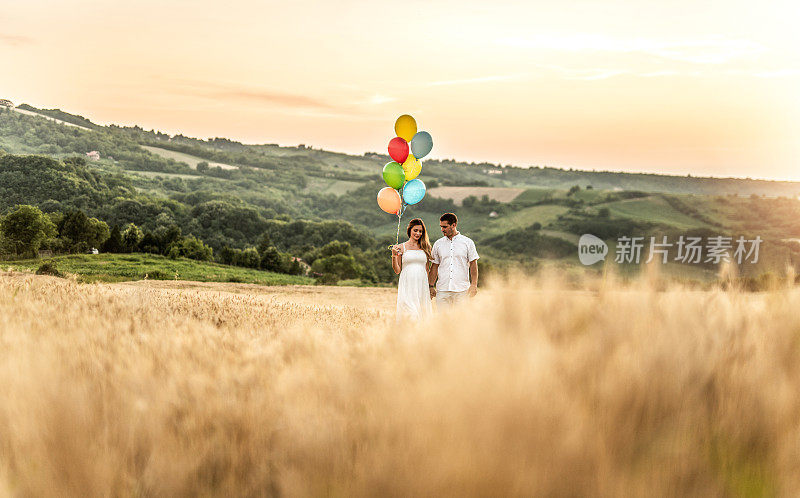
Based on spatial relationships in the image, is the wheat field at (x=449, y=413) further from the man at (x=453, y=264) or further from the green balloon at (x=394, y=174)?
the green balloon at (x=394, y=174)

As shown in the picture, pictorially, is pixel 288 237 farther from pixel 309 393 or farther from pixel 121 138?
pixel 309 393

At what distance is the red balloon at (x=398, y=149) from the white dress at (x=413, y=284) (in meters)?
5.82

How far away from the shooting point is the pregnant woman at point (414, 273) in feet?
29.2

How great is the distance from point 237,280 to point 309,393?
→ 41178mm

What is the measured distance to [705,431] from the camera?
5.84 ft

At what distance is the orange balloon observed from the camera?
14312 mm

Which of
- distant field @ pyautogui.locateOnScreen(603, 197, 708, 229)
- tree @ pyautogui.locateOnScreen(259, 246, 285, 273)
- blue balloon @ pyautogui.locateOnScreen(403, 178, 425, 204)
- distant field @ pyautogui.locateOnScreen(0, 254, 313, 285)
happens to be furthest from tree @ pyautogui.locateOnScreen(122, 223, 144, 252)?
distant field @ pyautogui.locateOnScreen(603, 197, 708, 229)

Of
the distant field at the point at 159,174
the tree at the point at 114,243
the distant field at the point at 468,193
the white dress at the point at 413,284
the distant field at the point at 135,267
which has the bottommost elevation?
the distant field at the point at 135,267

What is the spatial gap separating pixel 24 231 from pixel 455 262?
3310cm

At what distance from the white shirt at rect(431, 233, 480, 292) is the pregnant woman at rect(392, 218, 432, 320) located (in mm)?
306

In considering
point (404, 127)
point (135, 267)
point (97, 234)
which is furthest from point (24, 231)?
point (404, 127)

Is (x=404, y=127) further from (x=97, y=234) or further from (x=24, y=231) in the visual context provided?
(x=97, y=234)

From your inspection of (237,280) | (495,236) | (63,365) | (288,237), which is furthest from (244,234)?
(63,365)

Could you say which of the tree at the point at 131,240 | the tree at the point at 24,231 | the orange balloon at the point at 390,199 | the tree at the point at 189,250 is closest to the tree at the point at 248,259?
the tree at the point at 189,250
